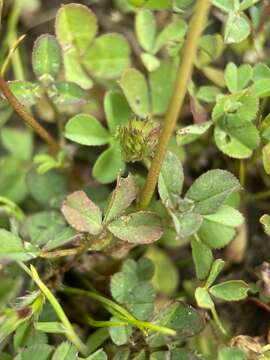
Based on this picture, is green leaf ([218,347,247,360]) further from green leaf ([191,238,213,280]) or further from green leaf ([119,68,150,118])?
green leaf ([119,68,150,118])

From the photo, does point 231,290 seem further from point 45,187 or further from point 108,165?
point 45,187

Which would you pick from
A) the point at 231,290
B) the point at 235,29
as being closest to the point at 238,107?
the point at 235,29

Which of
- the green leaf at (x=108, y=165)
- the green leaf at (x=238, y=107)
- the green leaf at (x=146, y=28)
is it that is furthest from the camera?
the green leaf at (x=146, y=28)

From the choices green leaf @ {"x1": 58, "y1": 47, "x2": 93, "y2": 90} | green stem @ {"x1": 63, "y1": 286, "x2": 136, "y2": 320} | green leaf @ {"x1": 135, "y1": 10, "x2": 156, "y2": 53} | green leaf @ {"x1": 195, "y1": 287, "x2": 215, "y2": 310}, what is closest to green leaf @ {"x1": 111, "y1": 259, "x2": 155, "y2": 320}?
green stem @ {"x1": 63, "y1": 286, "x2": 136, "y2": 320}

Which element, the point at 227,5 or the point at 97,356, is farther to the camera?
the point at 227,5

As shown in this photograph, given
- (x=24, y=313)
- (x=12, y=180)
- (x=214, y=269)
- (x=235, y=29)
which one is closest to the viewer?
(x=24, y=313)

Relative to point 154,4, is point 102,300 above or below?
below

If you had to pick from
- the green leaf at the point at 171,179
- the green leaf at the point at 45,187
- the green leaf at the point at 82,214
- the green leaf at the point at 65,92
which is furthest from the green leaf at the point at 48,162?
the green leaf at the point at 171,179

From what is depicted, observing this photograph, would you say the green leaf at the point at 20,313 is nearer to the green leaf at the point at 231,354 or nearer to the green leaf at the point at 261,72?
the green leaf at the point at 231,354
